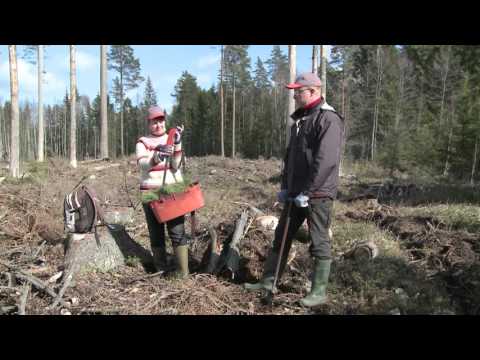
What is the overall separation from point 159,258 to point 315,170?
237cm

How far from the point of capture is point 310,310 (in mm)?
3619

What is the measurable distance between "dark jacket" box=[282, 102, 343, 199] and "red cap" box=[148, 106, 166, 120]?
5.16 feet

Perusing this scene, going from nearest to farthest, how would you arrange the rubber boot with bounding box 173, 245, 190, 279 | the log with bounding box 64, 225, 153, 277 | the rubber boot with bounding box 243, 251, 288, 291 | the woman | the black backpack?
the rubber boot with bounding box 243, 251, 288, 291, the woman, the rubber boot with bounding box 173, 245, 190, 279, the log with bounding box 64, 225, 153, 277, the black backpack

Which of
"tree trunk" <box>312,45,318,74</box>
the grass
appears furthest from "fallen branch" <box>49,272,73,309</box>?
"tree trunk" <box>312,45,318,74</box>

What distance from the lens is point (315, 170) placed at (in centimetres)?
349

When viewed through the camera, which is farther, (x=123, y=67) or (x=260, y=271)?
(x=123, y=67)

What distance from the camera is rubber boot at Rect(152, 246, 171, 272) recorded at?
465 centimetres

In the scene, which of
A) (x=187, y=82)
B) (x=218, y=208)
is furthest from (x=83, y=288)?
(x=187, y=82)

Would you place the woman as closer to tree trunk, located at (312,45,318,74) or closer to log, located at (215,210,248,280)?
log, located at (215,210,248,280)

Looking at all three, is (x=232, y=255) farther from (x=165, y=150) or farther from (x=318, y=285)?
(x=165, y=150)

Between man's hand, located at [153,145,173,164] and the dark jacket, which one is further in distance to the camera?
man's hand, located at [153,145,173,164]

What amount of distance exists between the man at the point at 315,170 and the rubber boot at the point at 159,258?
4.81ft

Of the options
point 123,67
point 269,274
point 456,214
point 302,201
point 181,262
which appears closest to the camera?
point 302,201

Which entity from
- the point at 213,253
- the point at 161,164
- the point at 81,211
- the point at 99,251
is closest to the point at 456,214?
the point at 213,253
